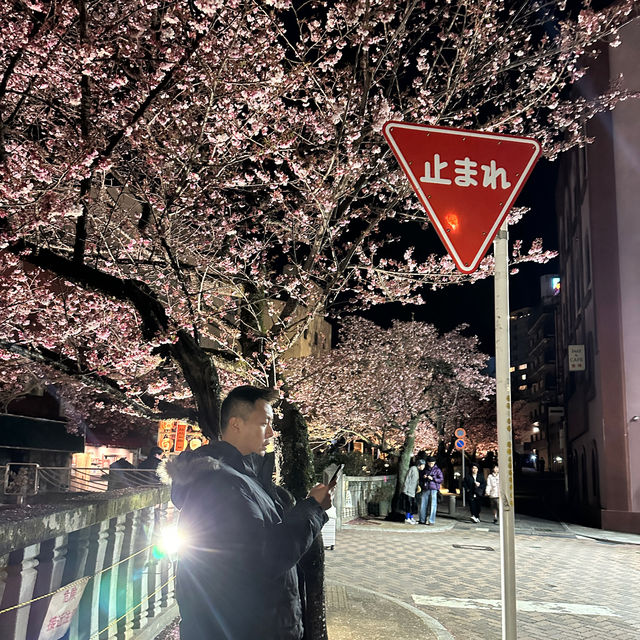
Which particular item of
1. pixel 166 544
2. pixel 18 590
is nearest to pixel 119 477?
pixel 166 544

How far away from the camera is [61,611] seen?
327cm

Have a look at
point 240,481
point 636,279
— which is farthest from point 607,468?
point 240,481

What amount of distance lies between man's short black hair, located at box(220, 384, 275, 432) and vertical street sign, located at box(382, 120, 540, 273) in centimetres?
134

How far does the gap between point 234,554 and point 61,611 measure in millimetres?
1603

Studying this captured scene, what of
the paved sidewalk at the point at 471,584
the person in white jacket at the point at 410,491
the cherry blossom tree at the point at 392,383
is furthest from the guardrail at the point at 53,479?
the person in white jacket at the point at 410,491

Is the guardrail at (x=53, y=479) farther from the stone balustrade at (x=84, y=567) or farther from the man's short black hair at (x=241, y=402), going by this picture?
the man's short black hair at (x=241, y=402)

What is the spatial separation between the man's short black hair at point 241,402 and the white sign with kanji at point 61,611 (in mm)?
1392

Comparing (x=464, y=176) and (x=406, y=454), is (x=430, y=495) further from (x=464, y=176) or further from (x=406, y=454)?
(x=464, y=176)

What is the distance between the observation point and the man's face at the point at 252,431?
2688mm

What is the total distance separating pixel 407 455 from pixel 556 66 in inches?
749

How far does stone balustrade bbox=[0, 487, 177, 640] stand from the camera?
105 inches

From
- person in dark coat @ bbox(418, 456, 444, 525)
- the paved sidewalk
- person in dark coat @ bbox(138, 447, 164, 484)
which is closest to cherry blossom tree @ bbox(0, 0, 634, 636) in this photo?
the paved sidewalk

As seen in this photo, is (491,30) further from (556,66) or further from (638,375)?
(638,375)

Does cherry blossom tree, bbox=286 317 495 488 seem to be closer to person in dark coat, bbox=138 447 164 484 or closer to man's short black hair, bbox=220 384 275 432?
person in dark coat, bbox=138 447 164 484
